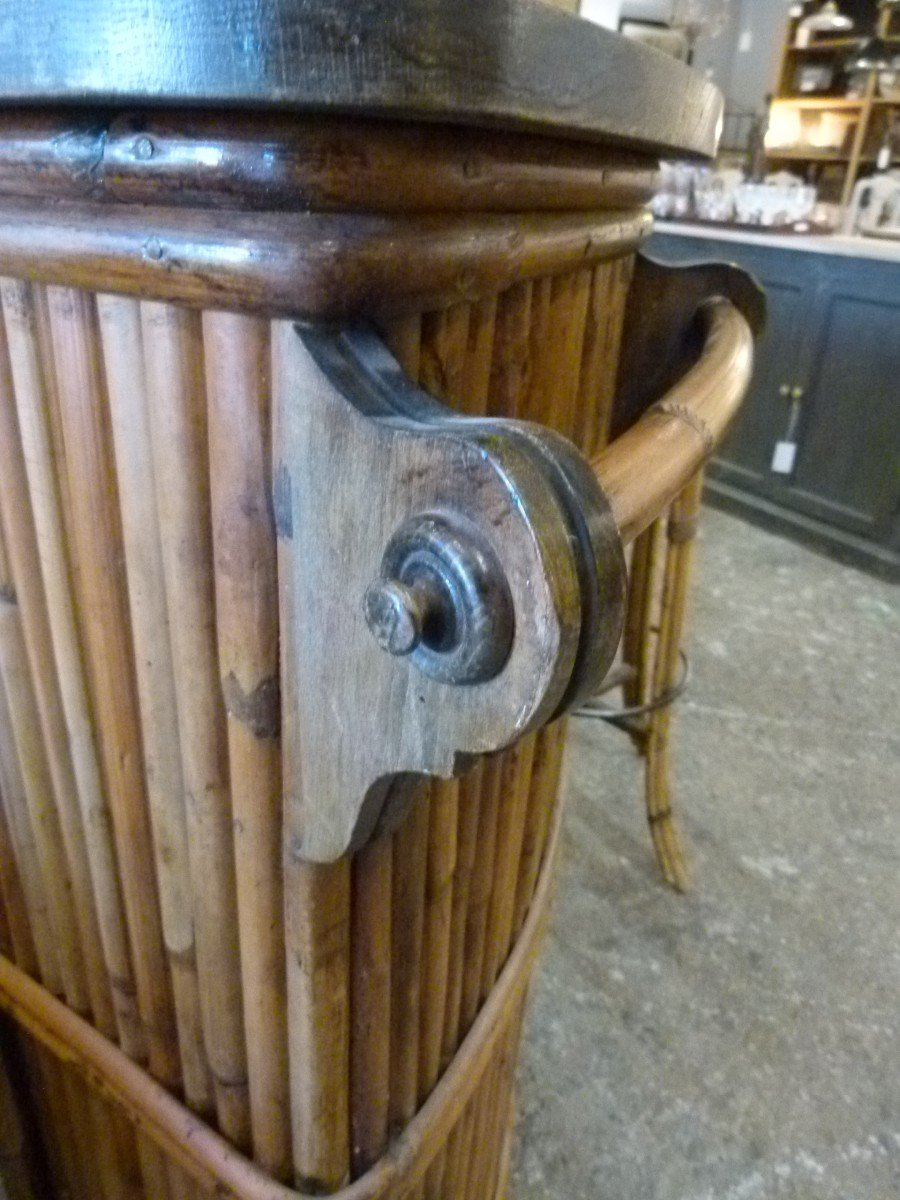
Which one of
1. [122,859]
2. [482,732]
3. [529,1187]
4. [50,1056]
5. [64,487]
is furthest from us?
[529,1187]

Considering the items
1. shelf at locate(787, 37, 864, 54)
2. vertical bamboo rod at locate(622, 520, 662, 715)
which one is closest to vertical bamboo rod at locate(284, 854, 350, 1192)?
vertical bamboo rod at locate(622, 520, 662, 715)

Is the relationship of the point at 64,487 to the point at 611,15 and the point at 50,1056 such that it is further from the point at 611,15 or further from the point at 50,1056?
the point at 611,15

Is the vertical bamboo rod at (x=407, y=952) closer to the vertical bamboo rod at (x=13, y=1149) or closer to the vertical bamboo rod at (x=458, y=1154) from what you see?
the vertical bamboo rod at (x=458, y=1154)

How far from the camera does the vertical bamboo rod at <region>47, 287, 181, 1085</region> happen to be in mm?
408

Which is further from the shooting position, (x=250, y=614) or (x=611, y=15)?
(x=611, y=15)

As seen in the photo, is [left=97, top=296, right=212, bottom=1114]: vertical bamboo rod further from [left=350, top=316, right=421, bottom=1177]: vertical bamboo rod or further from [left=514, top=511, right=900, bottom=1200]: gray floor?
[left=514, top=511, right=900, bottom=1200]: gray floor

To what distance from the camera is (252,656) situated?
1.37 ft

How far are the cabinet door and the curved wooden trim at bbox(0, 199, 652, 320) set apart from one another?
8.97 ft

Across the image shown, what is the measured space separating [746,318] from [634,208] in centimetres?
26

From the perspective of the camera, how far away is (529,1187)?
1157 millimetres

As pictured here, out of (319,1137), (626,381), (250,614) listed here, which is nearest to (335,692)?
(250,614)

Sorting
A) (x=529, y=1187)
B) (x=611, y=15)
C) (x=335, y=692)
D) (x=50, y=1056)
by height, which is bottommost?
(x=529, y=1187)

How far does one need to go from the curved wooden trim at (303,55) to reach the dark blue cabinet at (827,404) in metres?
2.66

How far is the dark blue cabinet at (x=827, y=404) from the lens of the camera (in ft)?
9.14
